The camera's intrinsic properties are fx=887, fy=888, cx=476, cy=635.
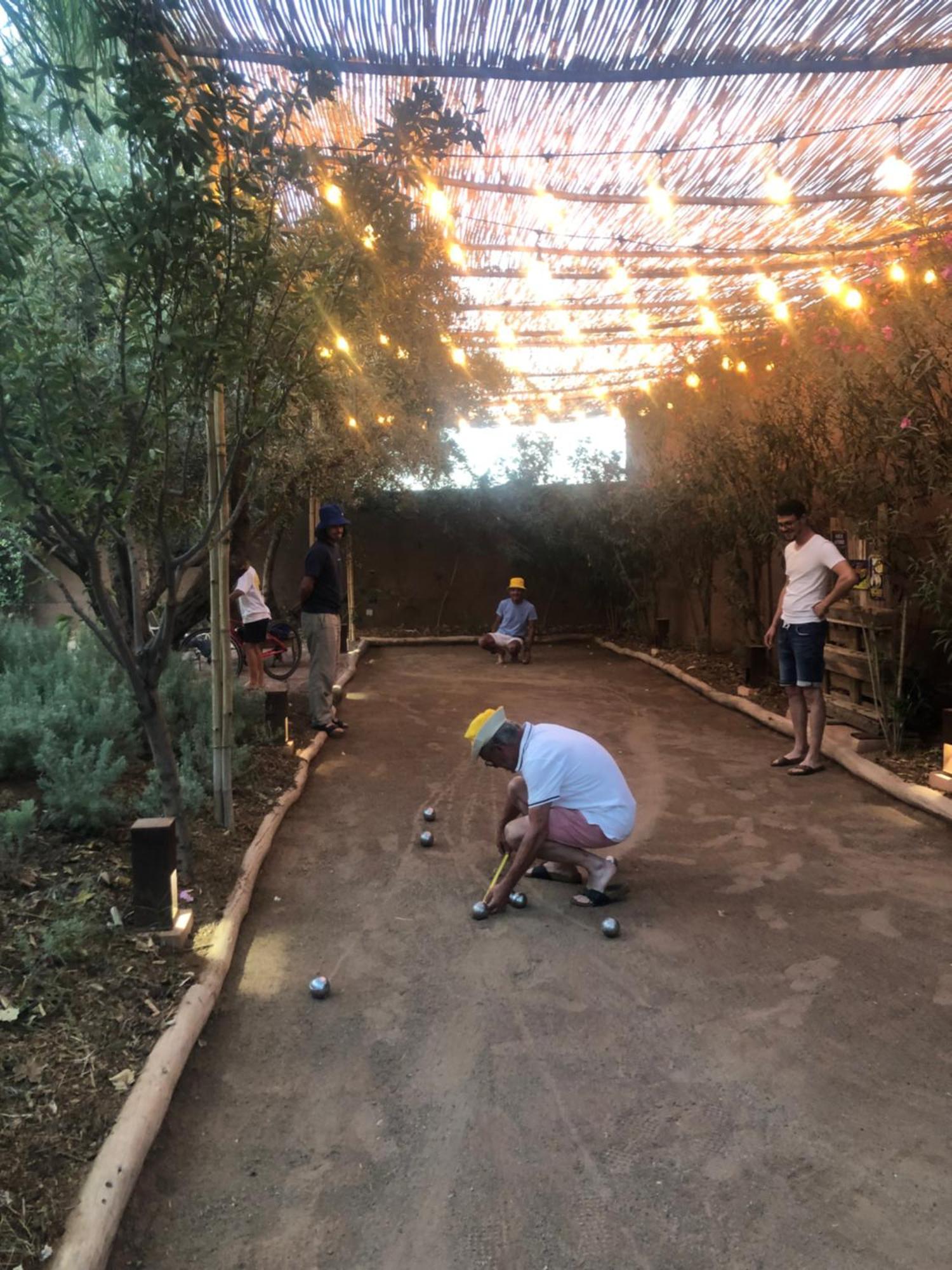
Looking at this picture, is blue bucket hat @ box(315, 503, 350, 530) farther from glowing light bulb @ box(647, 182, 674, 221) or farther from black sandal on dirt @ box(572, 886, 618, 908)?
black sandal on dirt @ box(572, 886, 618, 908)

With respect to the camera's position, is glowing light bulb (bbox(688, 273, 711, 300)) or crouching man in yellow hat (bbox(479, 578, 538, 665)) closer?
glowing light bulb (bbox(688, 273, 711, 300))

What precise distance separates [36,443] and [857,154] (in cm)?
488

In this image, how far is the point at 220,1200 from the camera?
2.28 metres

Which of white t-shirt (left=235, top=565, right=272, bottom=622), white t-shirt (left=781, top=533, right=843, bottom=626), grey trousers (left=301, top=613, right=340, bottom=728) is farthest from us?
white t-shirt (left=235, top=565, right=272, bottom=622)

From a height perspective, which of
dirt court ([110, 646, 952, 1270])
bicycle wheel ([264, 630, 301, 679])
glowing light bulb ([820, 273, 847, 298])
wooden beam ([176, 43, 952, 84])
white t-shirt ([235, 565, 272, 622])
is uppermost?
wooden beam ([176, 43, 952, 84])

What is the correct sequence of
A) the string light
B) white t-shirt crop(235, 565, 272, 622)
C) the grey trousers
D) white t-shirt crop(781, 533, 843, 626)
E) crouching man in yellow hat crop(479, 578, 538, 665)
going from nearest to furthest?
the string light < white t-shirt crop(781, 533, 843, 626) < the grey trousers < white t-shirt crop(235, 565, 272, 622) < crouching man in yellow hat crop(479, 578, 538, 665)

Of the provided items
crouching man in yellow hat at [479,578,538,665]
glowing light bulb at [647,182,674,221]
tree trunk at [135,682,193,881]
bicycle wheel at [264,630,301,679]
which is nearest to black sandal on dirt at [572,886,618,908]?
A: tree trunk at [135,682,193,881]

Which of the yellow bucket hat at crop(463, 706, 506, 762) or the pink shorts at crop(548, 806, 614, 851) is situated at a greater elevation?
the yellow bucket hat at crop(463, 706, 506, 762)

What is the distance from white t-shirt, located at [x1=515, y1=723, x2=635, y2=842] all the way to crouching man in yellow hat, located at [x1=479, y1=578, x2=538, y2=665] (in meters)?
7.63

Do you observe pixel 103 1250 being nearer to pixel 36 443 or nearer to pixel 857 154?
pixel 36 443

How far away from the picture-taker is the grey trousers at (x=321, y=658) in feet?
23.2

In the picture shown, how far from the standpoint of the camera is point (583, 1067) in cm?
276

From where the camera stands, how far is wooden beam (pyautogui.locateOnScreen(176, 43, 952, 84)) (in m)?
4.09

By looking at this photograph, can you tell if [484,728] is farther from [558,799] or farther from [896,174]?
[896,174]
